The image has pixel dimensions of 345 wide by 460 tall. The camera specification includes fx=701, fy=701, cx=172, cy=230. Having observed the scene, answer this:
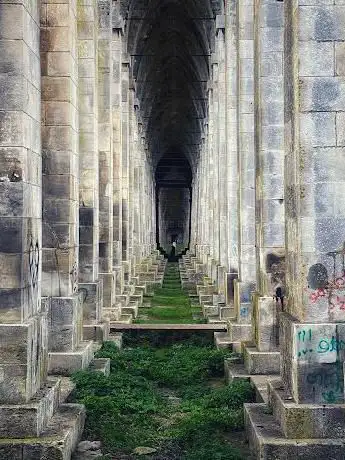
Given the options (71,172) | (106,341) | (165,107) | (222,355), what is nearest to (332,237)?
(71,172)

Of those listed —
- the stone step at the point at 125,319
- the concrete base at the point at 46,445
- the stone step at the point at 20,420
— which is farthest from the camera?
the stone step at the point at 125,319

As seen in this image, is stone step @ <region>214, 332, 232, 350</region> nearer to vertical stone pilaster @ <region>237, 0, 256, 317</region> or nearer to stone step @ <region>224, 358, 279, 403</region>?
vertical stone pilaster @ <region>237, 0, 256, 317</region>

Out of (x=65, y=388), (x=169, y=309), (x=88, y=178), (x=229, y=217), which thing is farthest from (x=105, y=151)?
(x=65, y=388)

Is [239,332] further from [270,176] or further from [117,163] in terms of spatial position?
[117,163]

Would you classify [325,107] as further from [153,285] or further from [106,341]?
[153,285]

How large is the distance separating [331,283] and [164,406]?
440cm

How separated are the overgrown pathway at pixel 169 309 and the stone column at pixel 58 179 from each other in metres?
9.65

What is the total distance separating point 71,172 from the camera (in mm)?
12180

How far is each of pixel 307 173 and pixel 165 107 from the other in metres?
47.6

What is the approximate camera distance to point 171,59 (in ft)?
141

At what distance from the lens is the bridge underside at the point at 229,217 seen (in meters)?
8.02

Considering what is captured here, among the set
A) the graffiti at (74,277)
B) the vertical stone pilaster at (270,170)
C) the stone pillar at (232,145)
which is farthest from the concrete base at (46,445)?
the stone pillar at (232,145)

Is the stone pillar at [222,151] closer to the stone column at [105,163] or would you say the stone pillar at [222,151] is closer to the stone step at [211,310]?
the stone step at [211,310]

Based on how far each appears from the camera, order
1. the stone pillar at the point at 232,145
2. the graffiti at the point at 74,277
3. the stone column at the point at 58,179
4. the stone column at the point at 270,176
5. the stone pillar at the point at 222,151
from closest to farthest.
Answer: the stone column at the point at 58,179, the stone column at the point at 270,176, the graffiti at the point at 74,277, the stone pillar at the point at 232,145, the stone pillar at the point at 222,151
